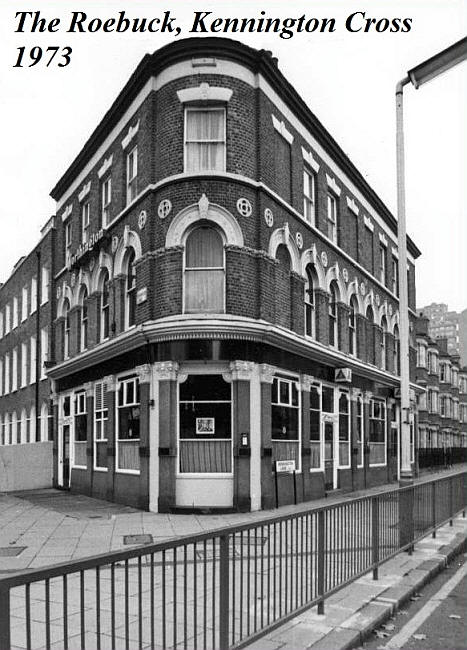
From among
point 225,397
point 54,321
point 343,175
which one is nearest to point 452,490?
point 225,397

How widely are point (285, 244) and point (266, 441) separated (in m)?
5.55

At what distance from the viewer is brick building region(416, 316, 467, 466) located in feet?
141

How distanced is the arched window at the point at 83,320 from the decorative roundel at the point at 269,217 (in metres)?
7.87

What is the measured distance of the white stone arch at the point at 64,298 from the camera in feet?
78.2

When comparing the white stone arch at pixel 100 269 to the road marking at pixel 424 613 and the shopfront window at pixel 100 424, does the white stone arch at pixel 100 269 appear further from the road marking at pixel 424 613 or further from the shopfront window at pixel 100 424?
the road marking at pixel 424 613

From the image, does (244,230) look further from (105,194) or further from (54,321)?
(54,321)

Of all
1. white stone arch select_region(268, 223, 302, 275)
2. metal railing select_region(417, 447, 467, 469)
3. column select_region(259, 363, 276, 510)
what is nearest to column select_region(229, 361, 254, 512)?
column select_region(259, 363, 276, 510)

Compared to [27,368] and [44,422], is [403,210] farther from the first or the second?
[27,368]

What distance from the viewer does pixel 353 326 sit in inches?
962

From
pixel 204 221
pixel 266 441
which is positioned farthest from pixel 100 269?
pixel 266 441

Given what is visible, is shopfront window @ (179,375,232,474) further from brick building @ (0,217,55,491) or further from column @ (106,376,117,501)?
brick building @ (0,217,55,491)

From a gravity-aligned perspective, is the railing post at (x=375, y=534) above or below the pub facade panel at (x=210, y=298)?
below

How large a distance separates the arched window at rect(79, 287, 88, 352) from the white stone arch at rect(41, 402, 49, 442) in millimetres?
5793

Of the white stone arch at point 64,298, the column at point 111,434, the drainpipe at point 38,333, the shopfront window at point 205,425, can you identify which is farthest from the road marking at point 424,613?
the drainpipe at point 38,333
